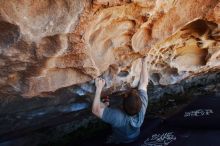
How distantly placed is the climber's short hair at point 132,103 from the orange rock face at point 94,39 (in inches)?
9.4

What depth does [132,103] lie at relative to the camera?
2.64 meters

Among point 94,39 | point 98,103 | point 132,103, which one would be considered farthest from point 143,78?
point 94,39

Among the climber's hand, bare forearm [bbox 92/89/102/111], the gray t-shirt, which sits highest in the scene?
the climber's hand

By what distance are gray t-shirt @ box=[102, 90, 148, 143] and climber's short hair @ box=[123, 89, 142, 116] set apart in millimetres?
55

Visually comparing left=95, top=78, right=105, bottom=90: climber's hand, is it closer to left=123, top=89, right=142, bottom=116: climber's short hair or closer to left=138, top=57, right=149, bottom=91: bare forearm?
left=123, top=89, right=142, bottom=116: climber's short hair

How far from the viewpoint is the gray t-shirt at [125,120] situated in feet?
8.90

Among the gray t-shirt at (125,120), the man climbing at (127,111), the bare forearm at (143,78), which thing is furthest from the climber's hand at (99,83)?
the bare forearm at (143,78)

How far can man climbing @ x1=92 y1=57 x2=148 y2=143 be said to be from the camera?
267 cm

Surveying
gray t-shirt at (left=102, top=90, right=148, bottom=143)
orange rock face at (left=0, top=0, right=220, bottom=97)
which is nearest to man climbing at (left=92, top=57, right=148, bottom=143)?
gray t-shirt at (left=102, top=90, right=148, bottom=143)

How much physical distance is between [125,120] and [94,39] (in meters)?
0.74

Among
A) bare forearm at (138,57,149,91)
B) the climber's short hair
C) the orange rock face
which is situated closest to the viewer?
the orange rock face

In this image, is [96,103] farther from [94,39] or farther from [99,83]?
[94,39]

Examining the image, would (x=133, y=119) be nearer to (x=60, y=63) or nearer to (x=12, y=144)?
(x=60, y=63)

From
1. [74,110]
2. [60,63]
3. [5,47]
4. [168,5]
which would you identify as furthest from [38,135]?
[168,5]
